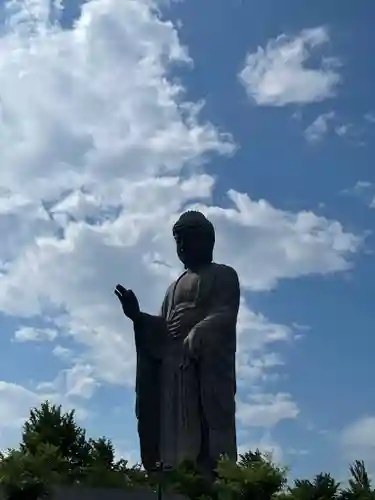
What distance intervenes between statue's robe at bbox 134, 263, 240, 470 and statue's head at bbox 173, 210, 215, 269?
30cm

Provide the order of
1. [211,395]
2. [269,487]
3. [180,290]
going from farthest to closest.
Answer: [180,290] < [211,395] < [269,487]

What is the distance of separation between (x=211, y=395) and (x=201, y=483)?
9.54 feet

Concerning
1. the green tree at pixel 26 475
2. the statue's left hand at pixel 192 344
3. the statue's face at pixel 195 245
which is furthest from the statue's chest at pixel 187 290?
the green tree at pixel 26 475

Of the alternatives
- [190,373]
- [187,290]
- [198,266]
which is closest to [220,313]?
[187,290]

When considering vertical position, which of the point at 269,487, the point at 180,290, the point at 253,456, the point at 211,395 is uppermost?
the point at 180,290

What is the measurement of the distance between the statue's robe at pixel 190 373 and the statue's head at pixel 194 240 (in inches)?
12.0

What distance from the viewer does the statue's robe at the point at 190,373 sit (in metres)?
20.9

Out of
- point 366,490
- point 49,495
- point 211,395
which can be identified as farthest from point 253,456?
point 49,495

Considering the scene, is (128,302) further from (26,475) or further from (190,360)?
(26,475)

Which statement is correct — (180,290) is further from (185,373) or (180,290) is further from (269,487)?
(269,487)

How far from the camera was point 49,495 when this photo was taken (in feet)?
56.5

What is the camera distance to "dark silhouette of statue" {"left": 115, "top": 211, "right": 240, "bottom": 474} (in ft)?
68.6

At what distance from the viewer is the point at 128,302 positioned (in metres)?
22.2

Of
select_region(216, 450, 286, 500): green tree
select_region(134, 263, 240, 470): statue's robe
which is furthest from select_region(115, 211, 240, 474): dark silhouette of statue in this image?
select_region(216, 450, 286, 500): green tree
